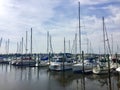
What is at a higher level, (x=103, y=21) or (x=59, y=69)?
(x=103, y=21)

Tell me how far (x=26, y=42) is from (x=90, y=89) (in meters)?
51.1

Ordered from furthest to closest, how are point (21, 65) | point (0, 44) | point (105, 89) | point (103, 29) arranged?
point (0, 44)
point (21, 65)
point (103, 29)
point (105, 89)

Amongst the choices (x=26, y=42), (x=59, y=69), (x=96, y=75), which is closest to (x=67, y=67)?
(x=59, y=69)

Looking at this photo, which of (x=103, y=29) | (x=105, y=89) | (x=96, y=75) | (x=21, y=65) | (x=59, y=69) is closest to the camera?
(x=105, y=89)

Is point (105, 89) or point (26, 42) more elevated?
point (26, 42)

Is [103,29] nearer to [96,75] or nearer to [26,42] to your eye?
[96,75]

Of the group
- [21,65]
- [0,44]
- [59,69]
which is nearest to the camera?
[59,69]

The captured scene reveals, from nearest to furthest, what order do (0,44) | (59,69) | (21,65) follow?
(59,69), (21,65), (0,44)

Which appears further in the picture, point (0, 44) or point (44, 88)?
point (0, 44)

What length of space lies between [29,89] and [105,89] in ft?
37.4

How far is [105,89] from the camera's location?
30406 millimetres

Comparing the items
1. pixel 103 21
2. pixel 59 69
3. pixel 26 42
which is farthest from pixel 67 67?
pixel 26 42

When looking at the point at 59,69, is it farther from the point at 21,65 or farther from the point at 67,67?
the point at 21,65

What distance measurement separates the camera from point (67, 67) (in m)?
54.4
